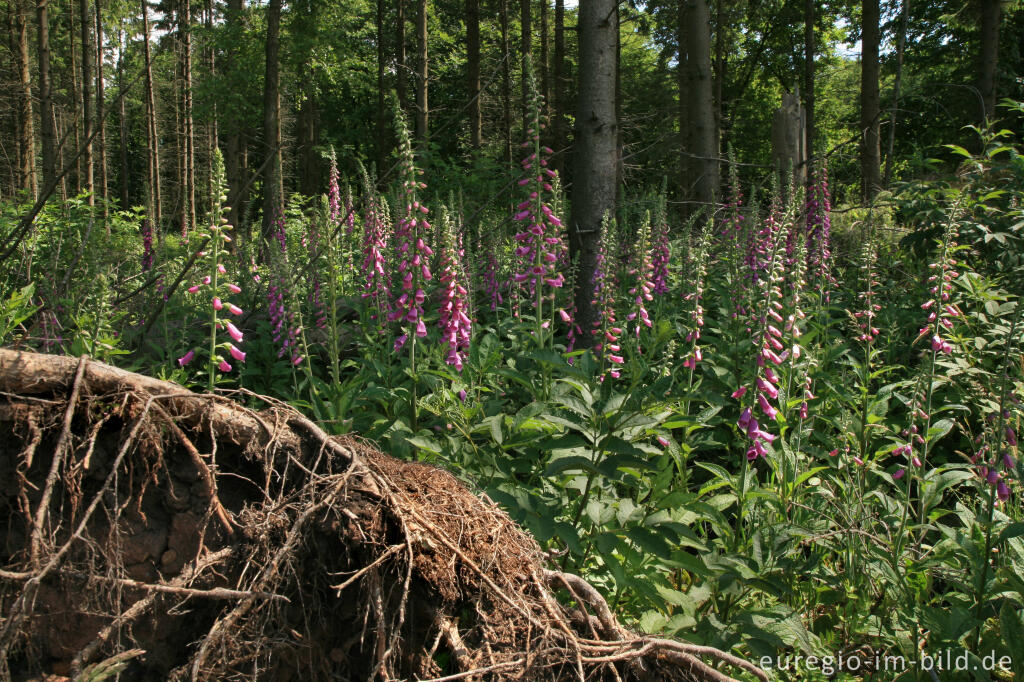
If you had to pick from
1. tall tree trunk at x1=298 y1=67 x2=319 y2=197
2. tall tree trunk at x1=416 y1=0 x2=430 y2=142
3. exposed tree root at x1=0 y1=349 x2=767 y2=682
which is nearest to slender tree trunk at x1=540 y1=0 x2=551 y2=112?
tall tree trunk at x1=416 y1=0 x2=430 y2=142

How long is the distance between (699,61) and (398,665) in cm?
1217

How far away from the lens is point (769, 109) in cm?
3544

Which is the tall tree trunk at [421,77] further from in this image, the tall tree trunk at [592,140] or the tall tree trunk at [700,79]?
the tall tree trunk at [592,140]

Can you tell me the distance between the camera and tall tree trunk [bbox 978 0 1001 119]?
17.4m

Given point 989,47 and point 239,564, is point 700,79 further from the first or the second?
point 239,564

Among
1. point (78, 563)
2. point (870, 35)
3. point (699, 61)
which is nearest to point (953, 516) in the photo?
point (78, 563)

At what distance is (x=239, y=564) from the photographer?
2146 mm

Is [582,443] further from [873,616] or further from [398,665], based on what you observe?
[873,616]

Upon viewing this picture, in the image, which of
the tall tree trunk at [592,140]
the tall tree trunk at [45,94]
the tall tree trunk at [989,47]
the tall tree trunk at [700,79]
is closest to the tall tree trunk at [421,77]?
the tall tree trunk at [700,79]

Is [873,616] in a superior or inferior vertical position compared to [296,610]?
inferior

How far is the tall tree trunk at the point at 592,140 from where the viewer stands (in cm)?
492

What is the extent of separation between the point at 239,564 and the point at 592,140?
394 cm

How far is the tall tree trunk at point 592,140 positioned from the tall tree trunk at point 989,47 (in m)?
17.5

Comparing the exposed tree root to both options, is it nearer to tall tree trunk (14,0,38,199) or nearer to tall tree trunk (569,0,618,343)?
tall tree trunk (569,0,618,343)
